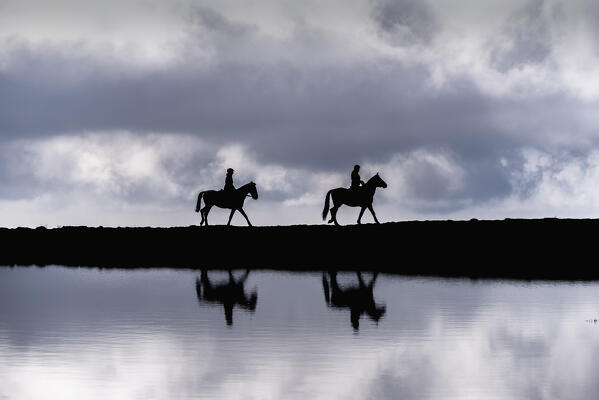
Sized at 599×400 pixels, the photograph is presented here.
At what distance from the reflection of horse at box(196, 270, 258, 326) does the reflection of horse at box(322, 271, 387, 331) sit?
5.94 ft

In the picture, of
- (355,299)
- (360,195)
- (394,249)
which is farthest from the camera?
(360,195)

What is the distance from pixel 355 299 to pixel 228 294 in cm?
345

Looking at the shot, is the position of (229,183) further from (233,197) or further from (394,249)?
(394,249)

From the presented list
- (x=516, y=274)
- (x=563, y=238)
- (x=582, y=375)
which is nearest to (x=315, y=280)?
(x=516, y=274)

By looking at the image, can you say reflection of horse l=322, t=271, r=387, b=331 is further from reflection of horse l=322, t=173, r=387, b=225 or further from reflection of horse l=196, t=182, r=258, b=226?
reflection of horse l=196, t=182, r=258, b=226

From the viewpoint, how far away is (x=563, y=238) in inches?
1503

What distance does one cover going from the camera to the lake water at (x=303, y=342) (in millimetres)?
12352

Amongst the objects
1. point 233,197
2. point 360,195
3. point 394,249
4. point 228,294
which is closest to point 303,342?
point 228,294

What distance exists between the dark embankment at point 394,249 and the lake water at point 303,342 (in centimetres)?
865

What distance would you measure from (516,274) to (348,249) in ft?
29.7

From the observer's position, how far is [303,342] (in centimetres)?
1609

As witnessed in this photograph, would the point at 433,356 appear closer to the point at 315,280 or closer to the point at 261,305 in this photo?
the point at 261,305

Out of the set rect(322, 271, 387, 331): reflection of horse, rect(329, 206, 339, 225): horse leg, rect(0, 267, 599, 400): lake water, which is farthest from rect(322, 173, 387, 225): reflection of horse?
rect(0, 267, 599, 400): lake water

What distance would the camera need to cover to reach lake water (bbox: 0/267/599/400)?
1235 centimetres
